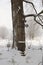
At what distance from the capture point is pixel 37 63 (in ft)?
25.4

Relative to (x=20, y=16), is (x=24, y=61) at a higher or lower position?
lower

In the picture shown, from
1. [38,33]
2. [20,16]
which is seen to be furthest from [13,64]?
[38,33]

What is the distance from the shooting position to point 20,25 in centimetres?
1000

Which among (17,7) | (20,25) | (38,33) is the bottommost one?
(38,33)

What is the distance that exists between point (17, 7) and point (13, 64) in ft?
12.9

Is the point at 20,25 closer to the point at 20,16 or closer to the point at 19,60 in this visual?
the point at 20,16

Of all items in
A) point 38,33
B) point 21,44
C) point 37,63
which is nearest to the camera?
point 37,63

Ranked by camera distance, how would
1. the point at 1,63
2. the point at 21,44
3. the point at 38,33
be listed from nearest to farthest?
the point at 1,63 < the point at 21,44 < the point at 38,33

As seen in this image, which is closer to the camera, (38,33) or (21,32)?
(21,32)

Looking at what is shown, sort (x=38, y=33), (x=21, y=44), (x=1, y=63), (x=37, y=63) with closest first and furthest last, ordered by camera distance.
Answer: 1. (x=1, y=63)
2. (x=37, y=63)
3. (x=21, y=44)
4. (x=38, y=33)

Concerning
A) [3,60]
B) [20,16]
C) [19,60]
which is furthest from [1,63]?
[20,16]

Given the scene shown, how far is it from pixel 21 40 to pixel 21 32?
1.42ft

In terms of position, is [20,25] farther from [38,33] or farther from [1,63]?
[38,33]

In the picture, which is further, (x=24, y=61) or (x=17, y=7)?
(x=17, y=7)
